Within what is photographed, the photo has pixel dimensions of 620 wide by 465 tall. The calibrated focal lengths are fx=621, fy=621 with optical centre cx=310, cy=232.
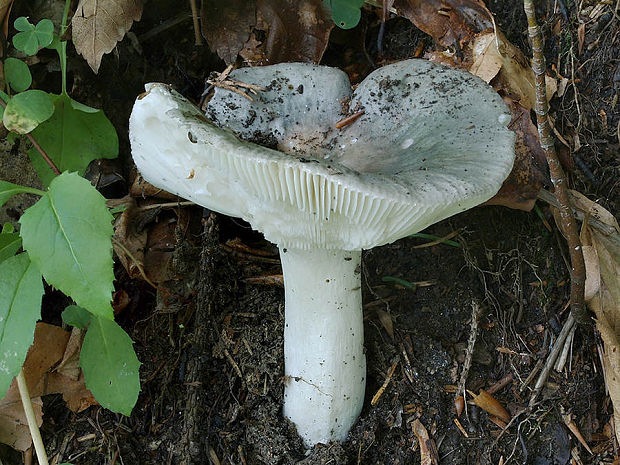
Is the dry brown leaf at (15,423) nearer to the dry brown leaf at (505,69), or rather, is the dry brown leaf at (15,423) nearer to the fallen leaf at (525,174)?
the fallen leaf at (525,174)

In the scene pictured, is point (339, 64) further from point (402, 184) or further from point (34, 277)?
point (34, 277)

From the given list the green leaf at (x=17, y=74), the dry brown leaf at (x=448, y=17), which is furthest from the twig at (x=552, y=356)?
the green leaf at (x=17, y=74)

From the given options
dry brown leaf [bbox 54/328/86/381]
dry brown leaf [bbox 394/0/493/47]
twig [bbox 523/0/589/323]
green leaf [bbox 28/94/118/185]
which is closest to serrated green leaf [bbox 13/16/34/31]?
green leaf [bbox 28/94/118/185]

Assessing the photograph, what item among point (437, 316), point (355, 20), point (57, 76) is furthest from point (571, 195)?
point (57, 76)

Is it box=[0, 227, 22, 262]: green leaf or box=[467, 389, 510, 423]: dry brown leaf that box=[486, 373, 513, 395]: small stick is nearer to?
box=[467, 389, 510, 423]: dry brown leaf

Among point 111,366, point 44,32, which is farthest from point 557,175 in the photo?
point 44,32
